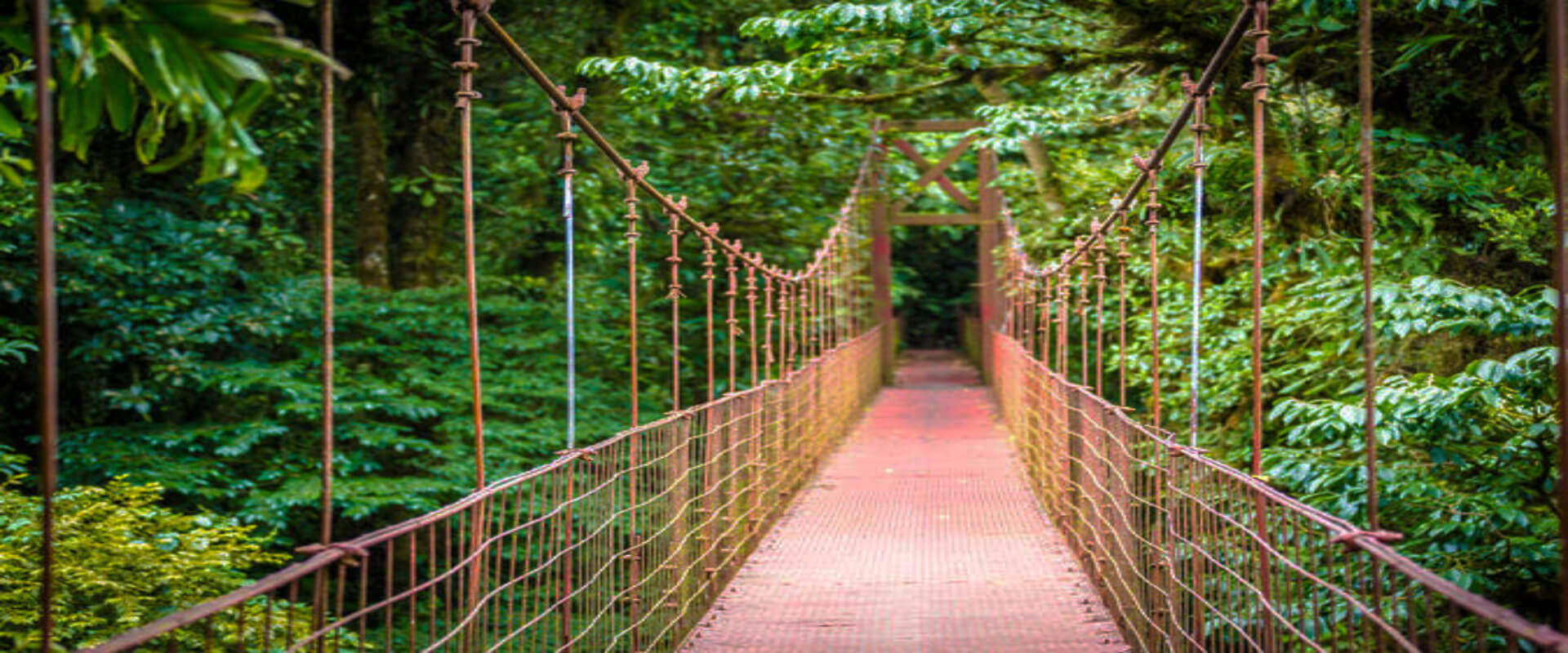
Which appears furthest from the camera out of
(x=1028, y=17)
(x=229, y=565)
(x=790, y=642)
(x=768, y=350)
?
(x=768, y=350)

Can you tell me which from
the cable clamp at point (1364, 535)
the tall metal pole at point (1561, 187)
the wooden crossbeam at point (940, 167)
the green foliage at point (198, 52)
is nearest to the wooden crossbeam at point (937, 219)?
the wooden crossbeam at point (940, 167)

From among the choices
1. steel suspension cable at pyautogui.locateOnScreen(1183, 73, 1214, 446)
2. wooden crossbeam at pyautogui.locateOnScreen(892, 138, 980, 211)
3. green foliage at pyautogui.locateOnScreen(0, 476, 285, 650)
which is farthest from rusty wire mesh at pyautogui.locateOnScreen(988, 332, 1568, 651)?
wooden crossbeam at pyautogui.locateOnScreen(892, 138, 980, 211)

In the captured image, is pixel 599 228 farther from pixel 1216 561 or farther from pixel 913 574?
pixel 1216 561

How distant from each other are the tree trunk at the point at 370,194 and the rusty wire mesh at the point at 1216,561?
164 inches

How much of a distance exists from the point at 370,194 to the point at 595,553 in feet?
18.7

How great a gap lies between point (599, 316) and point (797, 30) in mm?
3830

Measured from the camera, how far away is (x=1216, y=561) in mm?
2391

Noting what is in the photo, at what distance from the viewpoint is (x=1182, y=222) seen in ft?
17.4

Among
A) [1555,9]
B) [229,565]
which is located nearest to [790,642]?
[229,565]

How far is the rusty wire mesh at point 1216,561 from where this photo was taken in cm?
161

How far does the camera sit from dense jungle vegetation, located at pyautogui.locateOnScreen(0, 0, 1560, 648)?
3354mm

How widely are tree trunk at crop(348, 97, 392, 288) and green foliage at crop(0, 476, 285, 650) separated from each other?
11.6ft

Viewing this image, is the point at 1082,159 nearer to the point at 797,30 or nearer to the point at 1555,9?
the point at 797,30

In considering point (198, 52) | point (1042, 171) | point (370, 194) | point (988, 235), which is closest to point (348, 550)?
point (198, 52)
